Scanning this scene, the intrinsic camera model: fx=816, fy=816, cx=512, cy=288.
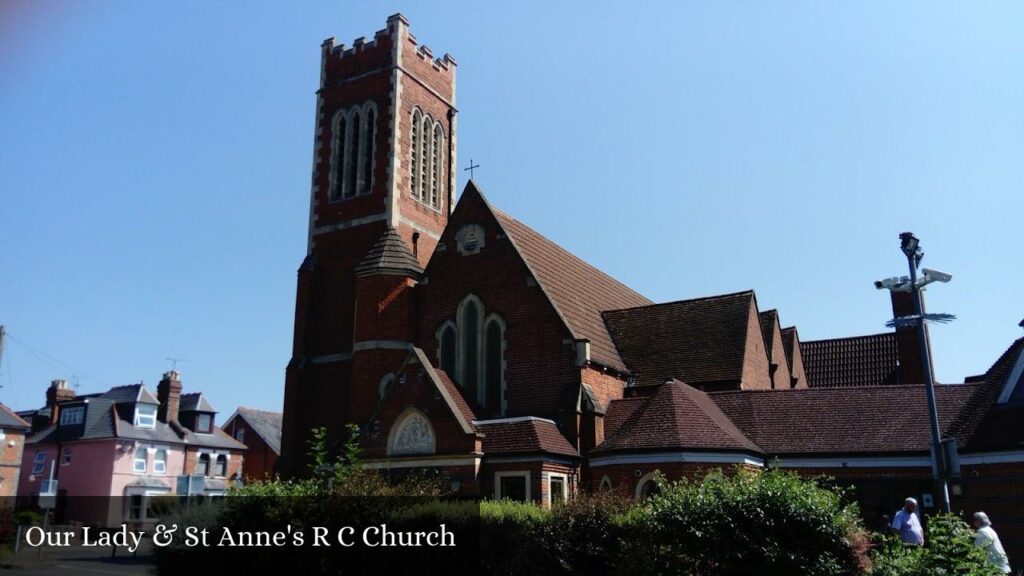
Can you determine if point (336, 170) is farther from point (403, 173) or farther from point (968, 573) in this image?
point (968, 573)

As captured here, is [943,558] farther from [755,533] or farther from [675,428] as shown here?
[675,428]

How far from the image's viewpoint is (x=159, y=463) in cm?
5284

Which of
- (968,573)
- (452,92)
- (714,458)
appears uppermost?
(452,92)

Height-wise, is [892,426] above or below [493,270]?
below

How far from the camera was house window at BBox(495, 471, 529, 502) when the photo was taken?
23.4 meters

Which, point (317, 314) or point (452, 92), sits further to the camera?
point (452, 92)

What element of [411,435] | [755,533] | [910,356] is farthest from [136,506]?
[755,533]

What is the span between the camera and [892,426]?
24844mm

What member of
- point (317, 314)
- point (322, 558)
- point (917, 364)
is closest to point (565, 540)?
point (322, 558)

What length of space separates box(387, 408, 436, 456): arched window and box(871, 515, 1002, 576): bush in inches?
557

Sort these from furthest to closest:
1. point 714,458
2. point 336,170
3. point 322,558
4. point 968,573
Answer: point 336,170
point 714,458
point 322,558
point 968,573

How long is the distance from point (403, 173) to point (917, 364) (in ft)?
77.1

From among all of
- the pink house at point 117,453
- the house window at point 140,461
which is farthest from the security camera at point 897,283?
the house window at point 140,461

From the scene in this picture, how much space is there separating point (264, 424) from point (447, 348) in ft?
139
